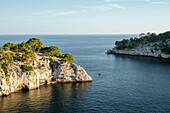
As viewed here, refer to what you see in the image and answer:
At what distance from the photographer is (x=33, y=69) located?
231 feet

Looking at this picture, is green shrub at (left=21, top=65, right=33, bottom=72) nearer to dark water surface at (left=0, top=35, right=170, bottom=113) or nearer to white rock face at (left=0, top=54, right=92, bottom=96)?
white rock face at (left=0, top=54, right=92, bottom=96)

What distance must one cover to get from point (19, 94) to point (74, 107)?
79.1ft

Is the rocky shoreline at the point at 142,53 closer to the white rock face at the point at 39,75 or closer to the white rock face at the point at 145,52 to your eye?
the white rock face at the point at 145,52

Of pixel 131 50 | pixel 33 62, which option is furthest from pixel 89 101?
pixel 131 50

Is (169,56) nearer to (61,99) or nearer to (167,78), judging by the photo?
(167,78)

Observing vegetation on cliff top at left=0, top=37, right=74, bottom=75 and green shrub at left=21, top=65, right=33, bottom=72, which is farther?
green shrub at left=21, top=65, right=33, bottom=72

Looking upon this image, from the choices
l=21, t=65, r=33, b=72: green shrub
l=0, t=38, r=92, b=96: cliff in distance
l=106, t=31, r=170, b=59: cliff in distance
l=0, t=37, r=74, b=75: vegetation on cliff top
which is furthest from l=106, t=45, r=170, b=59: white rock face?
l=21, t=65, r=33, b=72: green shrub

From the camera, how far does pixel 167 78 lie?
277 feet

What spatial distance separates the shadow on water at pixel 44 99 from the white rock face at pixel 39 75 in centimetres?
327

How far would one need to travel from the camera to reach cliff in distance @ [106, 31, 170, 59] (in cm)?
15312

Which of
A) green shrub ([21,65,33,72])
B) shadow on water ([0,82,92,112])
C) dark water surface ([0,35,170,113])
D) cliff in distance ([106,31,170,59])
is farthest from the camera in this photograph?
cliff in distance ([106,31,170,59])

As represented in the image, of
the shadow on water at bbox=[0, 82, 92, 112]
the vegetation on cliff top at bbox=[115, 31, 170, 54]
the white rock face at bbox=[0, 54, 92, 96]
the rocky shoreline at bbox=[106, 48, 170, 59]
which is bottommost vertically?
the shadow on water at bbox=[0, 82, 92, 112]

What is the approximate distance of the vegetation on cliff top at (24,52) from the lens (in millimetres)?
66731

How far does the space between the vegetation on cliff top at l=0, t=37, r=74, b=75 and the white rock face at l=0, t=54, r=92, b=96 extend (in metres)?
2.21
